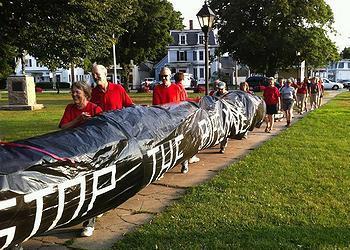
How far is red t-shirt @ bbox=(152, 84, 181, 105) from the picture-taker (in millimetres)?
8477

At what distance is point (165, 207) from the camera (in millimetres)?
5984

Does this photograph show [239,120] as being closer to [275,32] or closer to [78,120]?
[78,120]

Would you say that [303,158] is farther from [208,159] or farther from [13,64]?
[13,64]

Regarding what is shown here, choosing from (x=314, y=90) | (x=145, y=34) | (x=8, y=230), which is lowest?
(x=8, y=230)

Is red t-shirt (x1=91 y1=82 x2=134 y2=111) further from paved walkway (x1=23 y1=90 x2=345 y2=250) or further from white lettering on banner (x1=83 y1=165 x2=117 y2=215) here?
white lettering on banner (x1=83 y1=165 x2=117 y2=215)

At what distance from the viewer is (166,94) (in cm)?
849


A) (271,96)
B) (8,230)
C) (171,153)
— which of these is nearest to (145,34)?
(271,96)

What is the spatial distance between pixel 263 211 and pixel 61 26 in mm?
14574

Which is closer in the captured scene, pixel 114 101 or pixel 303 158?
pixel 114 101

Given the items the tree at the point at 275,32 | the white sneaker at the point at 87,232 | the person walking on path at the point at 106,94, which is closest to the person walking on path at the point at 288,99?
the person walking on path at the point at 106,94

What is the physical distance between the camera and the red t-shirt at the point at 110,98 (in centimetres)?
645

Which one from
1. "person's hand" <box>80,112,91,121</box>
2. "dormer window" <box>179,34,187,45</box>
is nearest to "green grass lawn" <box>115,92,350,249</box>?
"person's hand" <box>80,112,91,121</box>

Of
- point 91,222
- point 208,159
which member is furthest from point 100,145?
point 208,159

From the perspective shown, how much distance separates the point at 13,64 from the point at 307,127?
39369mm
